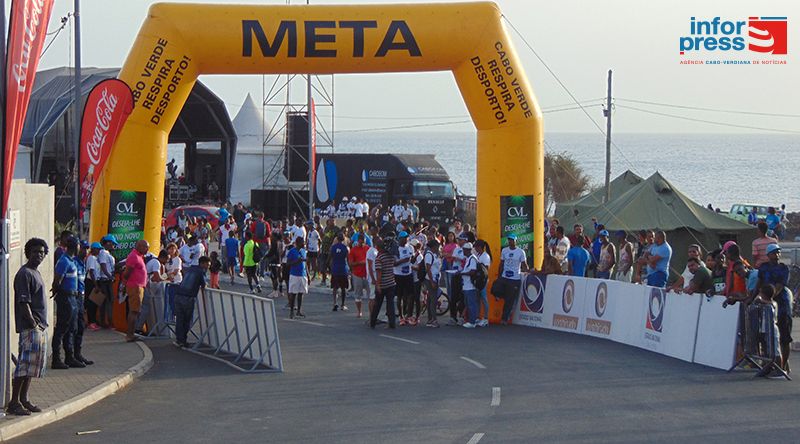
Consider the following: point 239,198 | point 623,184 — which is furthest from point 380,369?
point 239,198

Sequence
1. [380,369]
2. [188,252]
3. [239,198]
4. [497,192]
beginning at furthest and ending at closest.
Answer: [239,198] → [188,252] → [497,192] → [380,369]

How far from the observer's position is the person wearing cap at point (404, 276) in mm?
20656

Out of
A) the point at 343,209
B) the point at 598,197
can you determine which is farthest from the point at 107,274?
the point at 343,209

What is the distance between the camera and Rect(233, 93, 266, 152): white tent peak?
2106 inches

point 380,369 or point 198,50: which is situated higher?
point 198,50

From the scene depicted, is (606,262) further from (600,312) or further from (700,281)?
(700,281)

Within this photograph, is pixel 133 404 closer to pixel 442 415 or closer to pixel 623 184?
pixel 442 415

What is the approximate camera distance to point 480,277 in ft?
67.0

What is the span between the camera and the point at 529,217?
834 inches

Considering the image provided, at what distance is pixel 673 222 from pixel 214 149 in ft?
106

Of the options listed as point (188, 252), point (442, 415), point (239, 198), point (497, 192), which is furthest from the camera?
point (239, 198)

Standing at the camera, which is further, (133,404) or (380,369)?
(380,369)

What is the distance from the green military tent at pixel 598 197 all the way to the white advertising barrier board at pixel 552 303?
13677 mm

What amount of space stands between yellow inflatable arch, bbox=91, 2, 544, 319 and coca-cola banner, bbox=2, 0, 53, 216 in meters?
8.33
